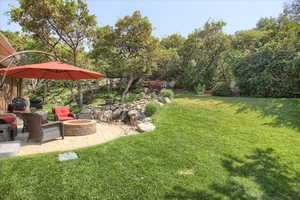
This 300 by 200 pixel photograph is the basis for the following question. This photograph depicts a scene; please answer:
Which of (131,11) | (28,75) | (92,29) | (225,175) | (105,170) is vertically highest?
(131,11)

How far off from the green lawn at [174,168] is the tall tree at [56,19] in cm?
845

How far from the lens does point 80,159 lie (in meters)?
3.51

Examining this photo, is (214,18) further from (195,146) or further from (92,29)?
(195,146)

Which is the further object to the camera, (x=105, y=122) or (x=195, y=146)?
(x=105, y=122)

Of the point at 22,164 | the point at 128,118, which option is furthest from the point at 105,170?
the point at 128,118

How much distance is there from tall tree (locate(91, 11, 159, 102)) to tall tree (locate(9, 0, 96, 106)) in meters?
1.05

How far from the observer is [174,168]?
3477mm

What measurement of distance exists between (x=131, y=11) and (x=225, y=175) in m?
11.4

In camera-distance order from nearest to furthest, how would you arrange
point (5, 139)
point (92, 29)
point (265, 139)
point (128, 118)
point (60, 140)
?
point (5, 139), point (60, 140), point (265, 139), point (128, 118), point (92, 29)

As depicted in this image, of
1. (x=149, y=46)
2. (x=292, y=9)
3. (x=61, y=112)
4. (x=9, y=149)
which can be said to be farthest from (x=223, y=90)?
(x=9, y=149)

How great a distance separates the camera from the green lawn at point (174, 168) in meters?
2.76

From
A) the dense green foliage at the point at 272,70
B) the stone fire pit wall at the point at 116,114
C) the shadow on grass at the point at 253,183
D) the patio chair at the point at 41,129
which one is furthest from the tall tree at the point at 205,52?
the patio chair at the point at 41,129

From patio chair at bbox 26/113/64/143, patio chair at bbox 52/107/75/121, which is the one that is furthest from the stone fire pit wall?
patio chair at bbox 26/113/64/143

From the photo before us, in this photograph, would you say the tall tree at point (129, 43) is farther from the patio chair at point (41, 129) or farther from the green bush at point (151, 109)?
the patio chair at point (41, 129)
